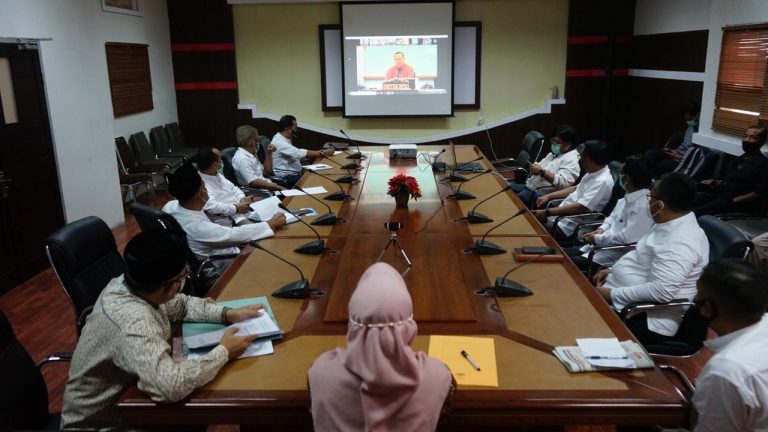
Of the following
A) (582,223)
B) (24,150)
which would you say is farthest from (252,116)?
(582,223)

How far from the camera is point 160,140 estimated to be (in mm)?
7664

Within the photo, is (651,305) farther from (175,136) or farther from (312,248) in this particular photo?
(175,136)

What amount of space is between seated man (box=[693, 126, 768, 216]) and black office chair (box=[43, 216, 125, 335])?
4.62 meters

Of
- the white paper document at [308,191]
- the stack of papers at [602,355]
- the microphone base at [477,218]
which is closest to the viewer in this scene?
the stack of papers at [602,355]

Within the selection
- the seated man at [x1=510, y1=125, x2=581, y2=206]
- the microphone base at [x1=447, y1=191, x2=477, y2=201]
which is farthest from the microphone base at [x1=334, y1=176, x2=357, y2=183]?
the seated man at [x1=510, y1=125, x2=581, y2=206]

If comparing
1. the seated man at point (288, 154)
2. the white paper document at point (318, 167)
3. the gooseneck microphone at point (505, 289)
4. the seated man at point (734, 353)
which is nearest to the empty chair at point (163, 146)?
the seated man at point (288, 154)

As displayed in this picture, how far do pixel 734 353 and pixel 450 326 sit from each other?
0.88 metres

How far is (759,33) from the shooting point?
5246mm

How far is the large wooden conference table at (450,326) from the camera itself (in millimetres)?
1651

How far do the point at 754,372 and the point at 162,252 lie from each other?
5.52 feet

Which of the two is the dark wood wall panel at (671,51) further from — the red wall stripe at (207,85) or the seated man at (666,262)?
the red wall stripe at (207,85)

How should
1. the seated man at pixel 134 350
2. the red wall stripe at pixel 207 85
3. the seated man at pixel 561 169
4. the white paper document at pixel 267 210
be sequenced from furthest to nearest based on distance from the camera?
the red wall stripe at pixel 207 85
the seated man at pixel 561 169
the white paper document at pixel 267 210
the seated man at pixel 134 350

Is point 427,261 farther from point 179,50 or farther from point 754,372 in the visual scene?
point 179,50

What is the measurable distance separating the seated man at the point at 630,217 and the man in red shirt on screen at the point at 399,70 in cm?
544
